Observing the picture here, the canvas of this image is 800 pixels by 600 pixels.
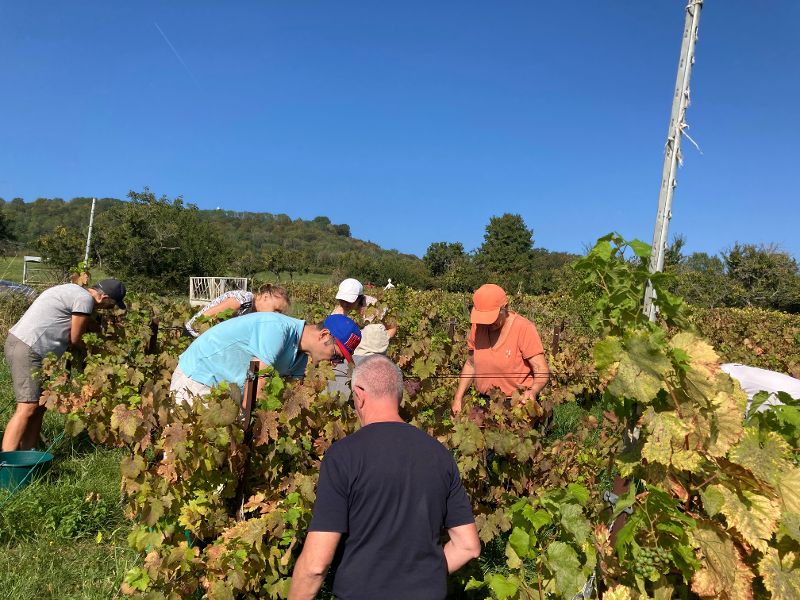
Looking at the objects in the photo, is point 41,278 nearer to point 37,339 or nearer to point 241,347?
point 37,339

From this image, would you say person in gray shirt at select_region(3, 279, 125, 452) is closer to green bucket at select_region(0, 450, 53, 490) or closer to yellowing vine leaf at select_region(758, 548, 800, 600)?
green bucket at select_region(0, 450, 53, 490)

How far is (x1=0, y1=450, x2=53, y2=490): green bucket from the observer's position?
136 inches

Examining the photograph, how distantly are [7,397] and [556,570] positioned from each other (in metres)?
6.06

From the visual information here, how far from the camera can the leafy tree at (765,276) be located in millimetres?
26953

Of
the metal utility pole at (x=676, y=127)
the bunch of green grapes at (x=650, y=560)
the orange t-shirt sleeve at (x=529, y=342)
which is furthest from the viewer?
the orange t-shirt sleeve at (x=529, y=342)

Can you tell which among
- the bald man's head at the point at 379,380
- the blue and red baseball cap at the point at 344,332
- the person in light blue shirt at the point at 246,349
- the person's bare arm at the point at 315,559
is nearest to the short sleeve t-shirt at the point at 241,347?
the person in light blue shirt at the point at 246,349

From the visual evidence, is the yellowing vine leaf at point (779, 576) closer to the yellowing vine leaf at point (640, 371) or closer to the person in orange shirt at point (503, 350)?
the yellowing vine leaf at point (640, 371)

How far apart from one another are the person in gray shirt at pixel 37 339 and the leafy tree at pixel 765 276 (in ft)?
94.7

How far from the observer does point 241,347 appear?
2.63 m

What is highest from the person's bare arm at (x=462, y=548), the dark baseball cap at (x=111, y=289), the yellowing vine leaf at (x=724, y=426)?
the dark baseball cap at (x=111, y=289)

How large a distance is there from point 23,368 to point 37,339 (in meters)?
0.22

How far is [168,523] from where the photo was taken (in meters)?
2.46

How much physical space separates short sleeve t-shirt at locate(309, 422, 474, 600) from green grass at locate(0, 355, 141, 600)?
1.73m

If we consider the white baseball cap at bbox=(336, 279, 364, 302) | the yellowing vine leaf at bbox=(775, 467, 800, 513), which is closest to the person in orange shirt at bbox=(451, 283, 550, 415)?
the white baseball cap at bbox=(336, 279, 364, 302)
